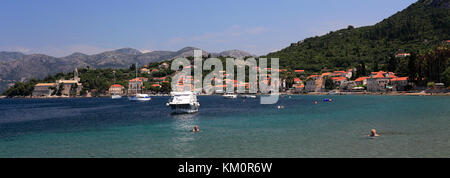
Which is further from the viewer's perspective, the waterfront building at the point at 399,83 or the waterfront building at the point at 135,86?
the waterfront building at the point at 135,86

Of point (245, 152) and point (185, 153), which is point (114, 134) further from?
point (245, 152)

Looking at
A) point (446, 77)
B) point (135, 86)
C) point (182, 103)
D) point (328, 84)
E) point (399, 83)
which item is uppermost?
point (446, 77)

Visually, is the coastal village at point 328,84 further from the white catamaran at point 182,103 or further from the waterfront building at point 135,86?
the white catamaran at point 182,103

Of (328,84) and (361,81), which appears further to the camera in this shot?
(328,84)

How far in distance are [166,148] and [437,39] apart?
186 m

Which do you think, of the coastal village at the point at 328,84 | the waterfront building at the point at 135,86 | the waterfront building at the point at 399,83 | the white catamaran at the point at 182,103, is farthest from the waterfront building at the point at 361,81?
the waterfront building at the point at 135,86

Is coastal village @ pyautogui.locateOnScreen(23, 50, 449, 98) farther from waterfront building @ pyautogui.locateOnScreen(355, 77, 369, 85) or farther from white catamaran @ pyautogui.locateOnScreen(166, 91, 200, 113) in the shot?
white catamaran @ pyautogui.locateOnScreen(166, 91, 200, 113)

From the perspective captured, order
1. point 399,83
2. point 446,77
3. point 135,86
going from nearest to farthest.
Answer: point 446,77, point 399,83, point 135,86

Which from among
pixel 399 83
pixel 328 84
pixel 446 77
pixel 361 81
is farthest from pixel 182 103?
pixel 328 84

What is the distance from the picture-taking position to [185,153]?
20531 mm

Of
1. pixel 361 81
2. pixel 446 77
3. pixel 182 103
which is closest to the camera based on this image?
pixel 182 103

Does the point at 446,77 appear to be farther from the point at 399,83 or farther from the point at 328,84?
the point at 328,84

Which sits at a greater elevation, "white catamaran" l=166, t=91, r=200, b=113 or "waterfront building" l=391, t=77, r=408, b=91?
"waterfront building" l=391, t=77, r=408, b=91

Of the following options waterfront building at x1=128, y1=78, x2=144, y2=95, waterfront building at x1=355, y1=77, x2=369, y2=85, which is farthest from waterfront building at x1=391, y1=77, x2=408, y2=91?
waterfront building at x1=128, y1=78, x2=144, y2=95
